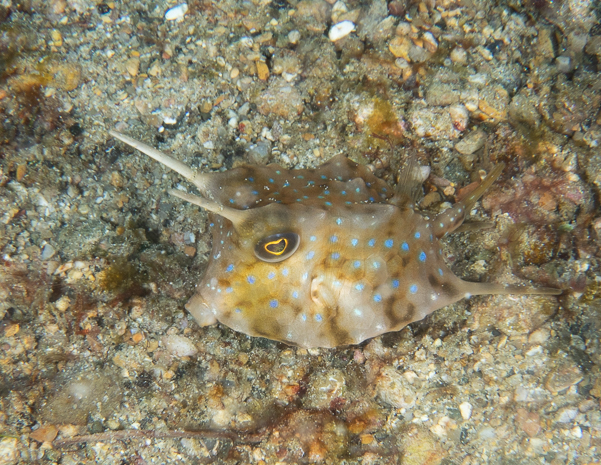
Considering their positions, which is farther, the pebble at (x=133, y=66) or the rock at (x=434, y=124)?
the pebble at (x=133, y=66)

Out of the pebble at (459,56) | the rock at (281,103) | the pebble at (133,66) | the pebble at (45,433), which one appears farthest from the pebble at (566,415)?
the pebble at (133,66)

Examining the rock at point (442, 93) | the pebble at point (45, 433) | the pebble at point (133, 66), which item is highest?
the pebble at point (133, 66)

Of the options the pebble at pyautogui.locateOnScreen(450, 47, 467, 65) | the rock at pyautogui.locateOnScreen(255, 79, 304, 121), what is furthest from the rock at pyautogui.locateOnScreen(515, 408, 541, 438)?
the rock at pyautogui.locateOnScreen(255, 79, 304, 121)

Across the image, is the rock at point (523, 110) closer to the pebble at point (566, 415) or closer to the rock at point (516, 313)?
the rock at point (516, 313)

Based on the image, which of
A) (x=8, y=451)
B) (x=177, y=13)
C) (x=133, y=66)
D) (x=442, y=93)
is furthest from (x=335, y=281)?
(x=177, y=13)

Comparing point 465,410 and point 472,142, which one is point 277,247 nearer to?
point 465,410

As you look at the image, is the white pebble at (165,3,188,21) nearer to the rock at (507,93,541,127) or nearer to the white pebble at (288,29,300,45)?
the white pebble at (288,29,300,45)

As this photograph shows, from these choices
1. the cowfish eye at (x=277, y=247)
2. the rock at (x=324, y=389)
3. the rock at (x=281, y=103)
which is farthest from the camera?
the rock at (x=281, y=103)
